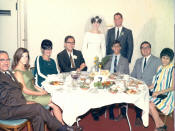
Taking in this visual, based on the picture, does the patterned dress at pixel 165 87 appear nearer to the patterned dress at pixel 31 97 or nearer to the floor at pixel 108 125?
the floor at pixel 108 125

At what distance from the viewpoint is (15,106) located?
2.86m

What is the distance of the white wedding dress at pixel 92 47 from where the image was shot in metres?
4.93

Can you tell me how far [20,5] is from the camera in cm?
550

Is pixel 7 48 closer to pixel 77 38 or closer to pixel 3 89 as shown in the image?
pixel 77 38

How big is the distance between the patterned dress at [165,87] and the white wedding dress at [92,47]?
165 cm

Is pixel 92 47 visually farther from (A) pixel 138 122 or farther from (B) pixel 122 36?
(A) pixel 138 122

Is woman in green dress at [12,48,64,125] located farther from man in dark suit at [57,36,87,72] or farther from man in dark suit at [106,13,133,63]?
man in dark suit at [106,13,133,63]

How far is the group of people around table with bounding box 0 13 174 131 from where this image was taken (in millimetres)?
2867

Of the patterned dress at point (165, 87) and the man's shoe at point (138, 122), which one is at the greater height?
the patterned dress at point (165, 87)

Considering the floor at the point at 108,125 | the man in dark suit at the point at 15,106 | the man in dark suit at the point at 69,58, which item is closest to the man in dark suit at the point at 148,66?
the floor at the point at 108,125

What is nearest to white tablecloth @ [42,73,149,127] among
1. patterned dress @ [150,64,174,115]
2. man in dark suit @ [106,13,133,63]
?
patterned dress @ [150,64,174,115]

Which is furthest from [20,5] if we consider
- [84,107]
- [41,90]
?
[84,107]

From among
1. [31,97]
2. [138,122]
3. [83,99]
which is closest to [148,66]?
[138,122]

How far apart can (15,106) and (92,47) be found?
250 centimetres
